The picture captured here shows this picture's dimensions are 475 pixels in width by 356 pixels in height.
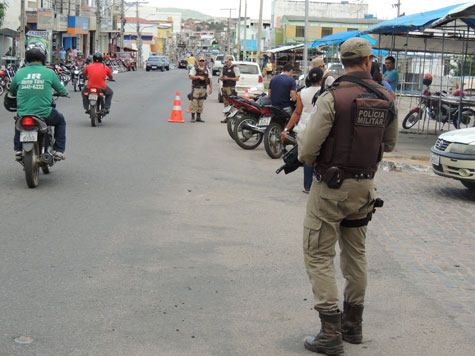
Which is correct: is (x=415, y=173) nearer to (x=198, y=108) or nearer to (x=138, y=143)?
(x=138, y=143)

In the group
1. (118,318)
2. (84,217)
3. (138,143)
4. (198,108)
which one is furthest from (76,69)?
(118,318)

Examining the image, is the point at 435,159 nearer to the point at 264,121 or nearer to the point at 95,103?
the point at 264,121

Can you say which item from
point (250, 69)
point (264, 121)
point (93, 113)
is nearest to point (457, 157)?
point (264, 121)

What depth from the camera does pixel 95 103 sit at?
17.4 meters

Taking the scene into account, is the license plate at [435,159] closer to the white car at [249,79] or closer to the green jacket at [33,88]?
the green jacket at [33,88]

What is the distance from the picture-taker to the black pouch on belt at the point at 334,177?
431 cm

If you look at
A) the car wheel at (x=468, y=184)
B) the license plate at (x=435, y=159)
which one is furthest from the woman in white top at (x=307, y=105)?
the car wheel at (x=468, y=184)

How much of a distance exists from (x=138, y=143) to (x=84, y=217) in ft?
22.5

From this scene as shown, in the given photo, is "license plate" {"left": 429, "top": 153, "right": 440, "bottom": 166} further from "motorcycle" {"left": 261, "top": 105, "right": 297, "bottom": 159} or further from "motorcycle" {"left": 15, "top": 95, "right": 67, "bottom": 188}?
"motorcycle" {"left": 15, "top": 95, "right": 67, "bottom": 188}

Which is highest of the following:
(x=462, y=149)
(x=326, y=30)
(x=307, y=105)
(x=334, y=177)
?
(x=326, y=30)

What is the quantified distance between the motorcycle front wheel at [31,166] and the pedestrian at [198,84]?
10680 millimetres

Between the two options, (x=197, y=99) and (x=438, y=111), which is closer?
(x=438, y=111)

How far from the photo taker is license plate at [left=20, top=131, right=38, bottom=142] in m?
9.17

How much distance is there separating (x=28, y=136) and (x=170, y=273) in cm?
410
